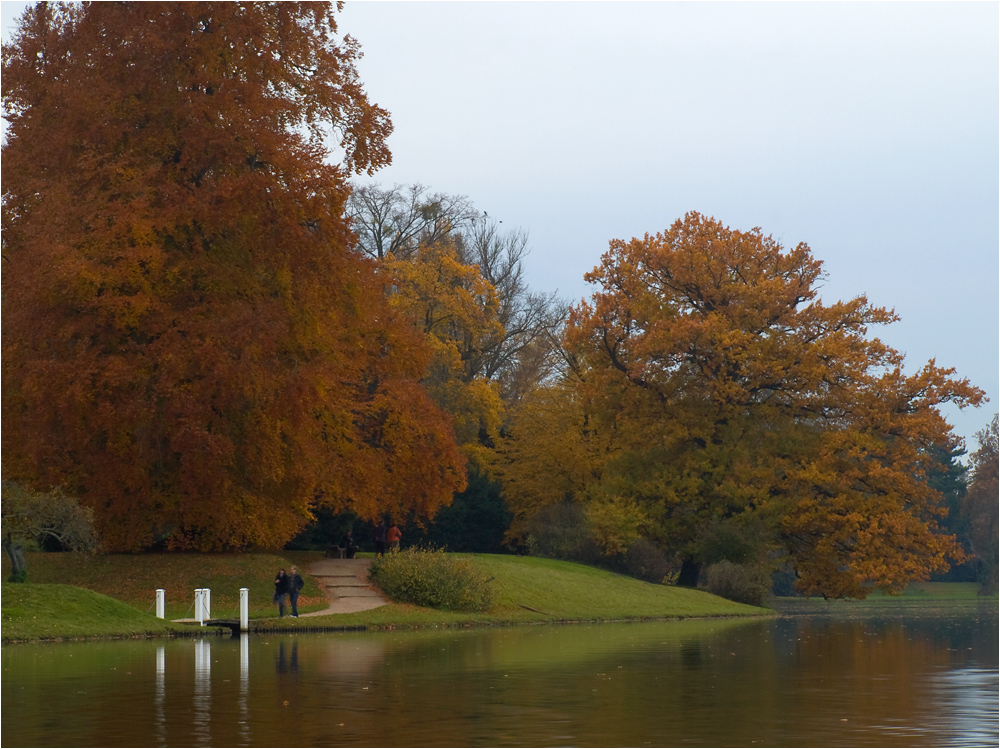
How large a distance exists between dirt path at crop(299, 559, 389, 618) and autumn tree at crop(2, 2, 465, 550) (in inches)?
78.3

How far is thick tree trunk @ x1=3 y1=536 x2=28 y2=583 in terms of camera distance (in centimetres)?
2900

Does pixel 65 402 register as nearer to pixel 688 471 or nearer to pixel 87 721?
pixel 87 721

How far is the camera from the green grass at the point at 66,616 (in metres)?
25.5

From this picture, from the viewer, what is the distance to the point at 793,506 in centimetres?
4650

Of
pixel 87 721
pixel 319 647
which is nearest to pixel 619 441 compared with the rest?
pixel 319 647

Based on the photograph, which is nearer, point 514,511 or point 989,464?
point 514,511

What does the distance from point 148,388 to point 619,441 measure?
22913mm

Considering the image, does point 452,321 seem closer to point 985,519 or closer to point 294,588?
point 294,588

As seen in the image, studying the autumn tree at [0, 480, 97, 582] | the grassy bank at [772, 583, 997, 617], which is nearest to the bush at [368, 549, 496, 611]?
the autumn tree at [0, 480, 97, 582]

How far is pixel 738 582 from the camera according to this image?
45250mm

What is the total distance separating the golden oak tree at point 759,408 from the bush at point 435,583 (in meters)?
13.5

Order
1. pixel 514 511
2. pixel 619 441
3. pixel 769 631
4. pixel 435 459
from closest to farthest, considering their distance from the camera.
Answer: pixel 769 631, pixel 435 459, pixel 619 441, pixel 514 511

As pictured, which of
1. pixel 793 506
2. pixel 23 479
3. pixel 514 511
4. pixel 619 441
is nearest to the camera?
pixel 23 479

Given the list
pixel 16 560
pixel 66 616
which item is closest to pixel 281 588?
pixel 66 616
